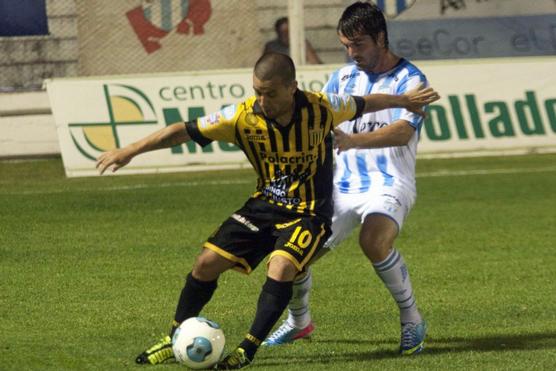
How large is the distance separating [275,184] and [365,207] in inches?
27.2

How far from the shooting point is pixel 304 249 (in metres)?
6.91

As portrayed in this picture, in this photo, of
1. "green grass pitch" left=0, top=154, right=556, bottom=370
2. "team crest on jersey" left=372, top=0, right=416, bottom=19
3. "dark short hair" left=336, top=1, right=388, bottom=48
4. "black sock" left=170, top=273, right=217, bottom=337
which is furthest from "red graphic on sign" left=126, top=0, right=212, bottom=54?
"black sock" left=170, top=273, right=217, bottom=337

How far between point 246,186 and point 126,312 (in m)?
6.49

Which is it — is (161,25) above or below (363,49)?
below

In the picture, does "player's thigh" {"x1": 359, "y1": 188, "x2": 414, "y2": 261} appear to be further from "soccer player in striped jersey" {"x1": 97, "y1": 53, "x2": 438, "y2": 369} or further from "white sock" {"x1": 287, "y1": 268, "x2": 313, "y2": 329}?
"white sock" {"x1": 287, "y1": 268, "x2": 313, "y2": 329}

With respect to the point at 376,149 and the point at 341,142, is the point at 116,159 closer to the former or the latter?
the point at 341,142

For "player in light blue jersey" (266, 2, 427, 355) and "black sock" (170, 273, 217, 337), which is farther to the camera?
"player in light blue jersey" (266, 2, 427, 355)

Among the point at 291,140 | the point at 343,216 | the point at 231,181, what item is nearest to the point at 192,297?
the point at 291,140

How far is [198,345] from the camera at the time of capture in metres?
6.71

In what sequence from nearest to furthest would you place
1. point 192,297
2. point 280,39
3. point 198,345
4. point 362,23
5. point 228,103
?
1. point 198,345
2. point 192,297
3. point 362,23
4. point 228,103
5. point 280,39

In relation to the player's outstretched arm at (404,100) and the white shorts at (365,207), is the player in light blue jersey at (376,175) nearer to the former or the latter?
the white shorts at (365,207)

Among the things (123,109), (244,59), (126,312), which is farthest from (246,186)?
(126,312)

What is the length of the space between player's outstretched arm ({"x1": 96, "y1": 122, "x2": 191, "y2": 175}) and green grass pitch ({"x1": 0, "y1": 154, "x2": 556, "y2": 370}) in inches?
39.6

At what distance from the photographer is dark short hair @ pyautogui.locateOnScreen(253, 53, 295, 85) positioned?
22.1 feet
